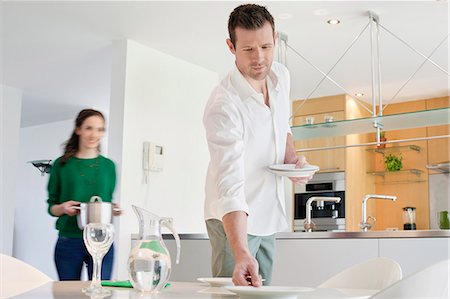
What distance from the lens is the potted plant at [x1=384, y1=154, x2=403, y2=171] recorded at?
650 centimetres

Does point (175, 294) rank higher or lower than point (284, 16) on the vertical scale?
lower

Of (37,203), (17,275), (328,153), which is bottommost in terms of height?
(17,275)

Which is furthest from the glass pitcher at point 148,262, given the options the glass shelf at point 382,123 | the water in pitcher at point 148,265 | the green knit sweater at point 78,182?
the glass shelf at point 382,123

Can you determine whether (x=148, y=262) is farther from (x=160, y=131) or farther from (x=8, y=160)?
(x=8, y=160)

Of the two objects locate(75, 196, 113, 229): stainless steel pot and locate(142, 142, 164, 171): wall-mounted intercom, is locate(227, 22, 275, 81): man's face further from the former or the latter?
locate(142, 142, 164, 171): wall-mounted intercom

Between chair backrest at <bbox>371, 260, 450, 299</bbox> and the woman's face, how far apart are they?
240 centimetres

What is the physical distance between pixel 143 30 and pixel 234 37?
2841 millimetres

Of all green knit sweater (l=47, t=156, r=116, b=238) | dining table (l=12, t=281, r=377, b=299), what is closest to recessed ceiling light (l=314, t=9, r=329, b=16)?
green knit sweater (l=47, t=156, r=116, b=238)

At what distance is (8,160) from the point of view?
5.96 meters

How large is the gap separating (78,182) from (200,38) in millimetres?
1964

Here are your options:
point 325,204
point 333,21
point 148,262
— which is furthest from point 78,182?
point 325,204

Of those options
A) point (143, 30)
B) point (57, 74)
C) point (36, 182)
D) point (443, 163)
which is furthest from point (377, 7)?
point (36, 182)

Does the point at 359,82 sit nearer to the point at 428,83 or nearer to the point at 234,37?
the point at 428,83

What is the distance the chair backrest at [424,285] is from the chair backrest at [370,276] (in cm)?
81
